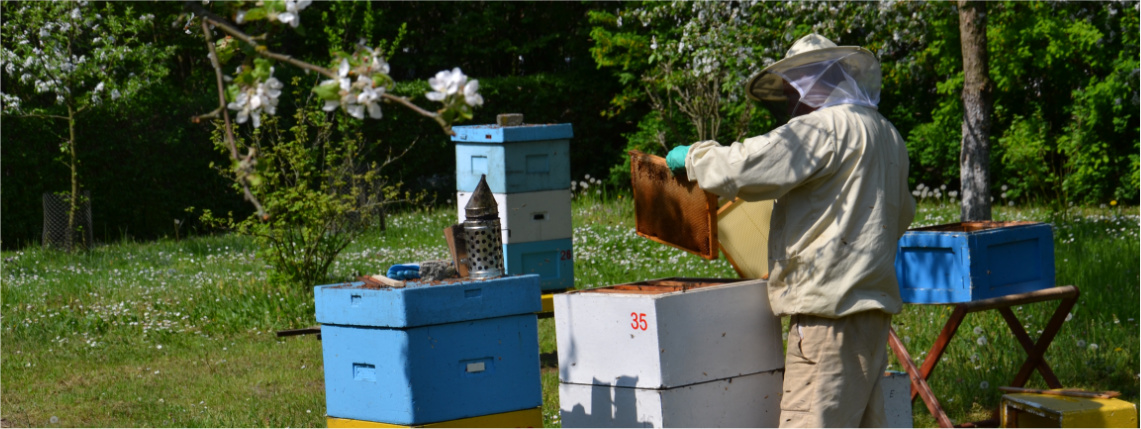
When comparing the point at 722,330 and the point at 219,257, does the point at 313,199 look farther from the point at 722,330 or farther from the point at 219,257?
the point at 722,330

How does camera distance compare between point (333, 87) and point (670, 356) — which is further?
point (670, 356)

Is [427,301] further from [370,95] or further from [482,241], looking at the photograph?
[370,95]

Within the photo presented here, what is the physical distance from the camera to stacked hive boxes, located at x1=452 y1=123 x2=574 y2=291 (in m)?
4.98

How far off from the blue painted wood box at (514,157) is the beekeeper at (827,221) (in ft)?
5.76

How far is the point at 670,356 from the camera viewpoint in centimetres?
315

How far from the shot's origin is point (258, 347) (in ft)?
21.1

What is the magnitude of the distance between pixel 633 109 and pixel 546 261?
9559 millimetres

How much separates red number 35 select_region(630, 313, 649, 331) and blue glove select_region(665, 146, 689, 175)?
546mm

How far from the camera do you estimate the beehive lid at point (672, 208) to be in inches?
144

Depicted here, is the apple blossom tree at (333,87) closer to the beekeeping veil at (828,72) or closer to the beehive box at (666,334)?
the beehive box at (666,334)

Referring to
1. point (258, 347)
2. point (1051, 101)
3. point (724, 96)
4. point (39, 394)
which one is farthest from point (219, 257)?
point (1051, 101)

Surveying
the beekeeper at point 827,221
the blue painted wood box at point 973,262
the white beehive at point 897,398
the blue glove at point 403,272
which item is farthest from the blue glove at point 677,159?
the blue painted wood box at point 973,262

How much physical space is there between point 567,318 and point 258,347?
11.9 ft

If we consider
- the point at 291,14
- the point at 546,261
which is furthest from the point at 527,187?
the point at 291,14
